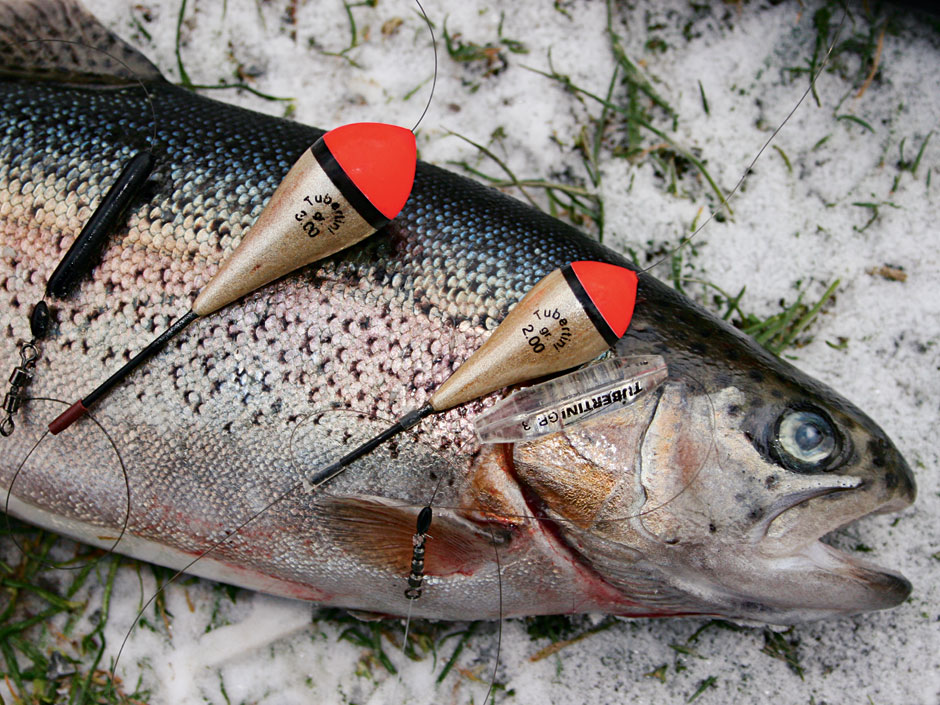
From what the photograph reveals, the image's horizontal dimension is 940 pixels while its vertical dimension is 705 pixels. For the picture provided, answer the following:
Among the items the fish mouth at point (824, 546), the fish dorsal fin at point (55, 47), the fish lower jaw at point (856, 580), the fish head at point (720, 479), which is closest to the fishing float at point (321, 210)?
the fish head at point (720, 479)

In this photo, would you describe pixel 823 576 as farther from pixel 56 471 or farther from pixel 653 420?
pixel 56 471

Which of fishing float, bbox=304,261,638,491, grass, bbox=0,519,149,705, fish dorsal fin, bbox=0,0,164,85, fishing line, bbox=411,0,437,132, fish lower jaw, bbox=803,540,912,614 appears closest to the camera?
fishing float, bbox=304,261,638,491

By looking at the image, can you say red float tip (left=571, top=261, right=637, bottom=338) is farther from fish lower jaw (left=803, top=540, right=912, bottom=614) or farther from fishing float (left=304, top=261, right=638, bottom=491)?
fish lower jaw (left=803, top=540, right=912, bottom=614)

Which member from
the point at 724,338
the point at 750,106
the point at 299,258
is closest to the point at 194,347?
the point at 299,258

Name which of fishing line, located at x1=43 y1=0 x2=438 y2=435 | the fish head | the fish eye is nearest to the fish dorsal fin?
fishing line, located at x1=43 y1=0 x2=438 y2=435

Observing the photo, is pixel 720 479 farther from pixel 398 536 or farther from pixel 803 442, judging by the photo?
pixel 398 536
